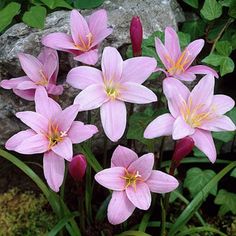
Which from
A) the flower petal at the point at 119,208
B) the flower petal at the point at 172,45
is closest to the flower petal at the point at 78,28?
the flower petal at the point at 172,45

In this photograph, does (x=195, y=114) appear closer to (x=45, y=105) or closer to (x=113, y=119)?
(x=113, y=119)

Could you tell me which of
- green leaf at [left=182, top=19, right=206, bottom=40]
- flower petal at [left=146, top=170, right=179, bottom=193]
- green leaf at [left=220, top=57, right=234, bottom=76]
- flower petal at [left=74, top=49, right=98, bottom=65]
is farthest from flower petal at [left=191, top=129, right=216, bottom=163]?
green leaf at [left=182, top=19, right=206, bottom=40]

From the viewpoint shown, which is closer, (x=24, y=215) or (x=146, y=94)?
(x=146, y=94)

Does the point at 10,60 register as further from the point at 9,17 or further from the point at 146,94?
the point at 146,94

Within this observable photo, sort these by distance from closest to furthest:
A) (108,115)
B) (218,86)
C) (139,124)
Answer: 1. (108,115)
2. (139,124)
3. (218,86)

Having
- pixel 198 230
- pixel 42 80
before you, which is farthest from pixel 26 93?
pixel 198 230

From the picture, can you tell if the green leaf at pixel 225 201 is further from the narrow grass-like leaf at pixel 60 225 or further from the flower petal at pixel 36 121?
the flower petal at pixel 36 121

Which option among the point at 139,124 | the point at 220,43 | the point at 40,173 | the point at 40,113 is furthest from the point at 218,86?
the point at 40,113
